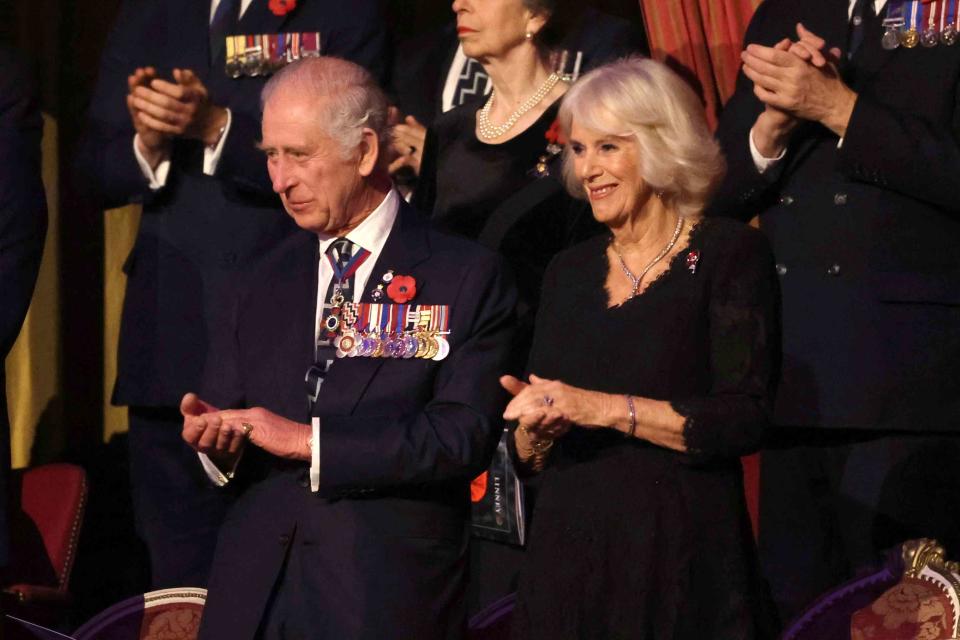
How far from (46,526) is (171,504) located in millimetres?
309

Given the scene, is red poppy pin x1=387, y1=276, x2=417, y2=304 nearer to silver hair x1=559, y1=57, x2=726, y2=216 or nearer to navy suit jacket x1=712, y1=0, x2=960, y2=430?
silver hair x1=559, y1=57, x2=726, y2=216

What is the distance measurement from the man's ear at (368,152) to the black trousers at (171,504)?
4.00ft

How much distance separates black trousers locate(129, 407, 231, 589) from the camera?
13.5ft

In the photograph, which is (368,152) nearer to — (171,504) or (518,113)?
(518,113)

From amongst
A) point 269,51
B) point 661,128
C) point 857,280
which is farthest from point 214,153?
point 857,280

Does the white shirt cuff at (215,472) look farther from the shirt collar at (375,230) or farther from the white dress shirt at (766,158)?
the white dress shirt at (766,158)

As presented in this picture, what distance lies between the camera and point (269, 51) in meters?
4.10

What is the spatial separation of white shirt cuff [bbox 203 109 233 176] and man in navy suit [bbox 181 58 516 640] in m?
0.73

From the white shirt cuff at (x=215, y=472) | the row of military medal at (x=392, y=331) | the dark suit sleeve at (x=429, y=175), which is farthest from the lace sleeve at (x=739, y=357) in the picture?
the dark suit sleeve at (x=429, y=175)

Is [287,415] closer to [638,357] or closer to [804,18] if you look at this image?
[638,357]

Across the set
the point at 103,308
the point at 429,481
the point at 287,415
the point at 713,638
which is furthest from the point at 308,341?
the point at 103,308

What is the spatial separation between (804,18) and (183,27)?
5.21 feet

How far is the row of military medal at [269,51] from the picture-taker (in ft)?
13.4

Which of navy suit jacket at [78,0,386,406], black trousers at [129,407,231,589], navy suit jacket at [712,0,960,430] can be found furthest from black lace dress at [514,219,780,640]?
black trousers at [129,407,231,589]
